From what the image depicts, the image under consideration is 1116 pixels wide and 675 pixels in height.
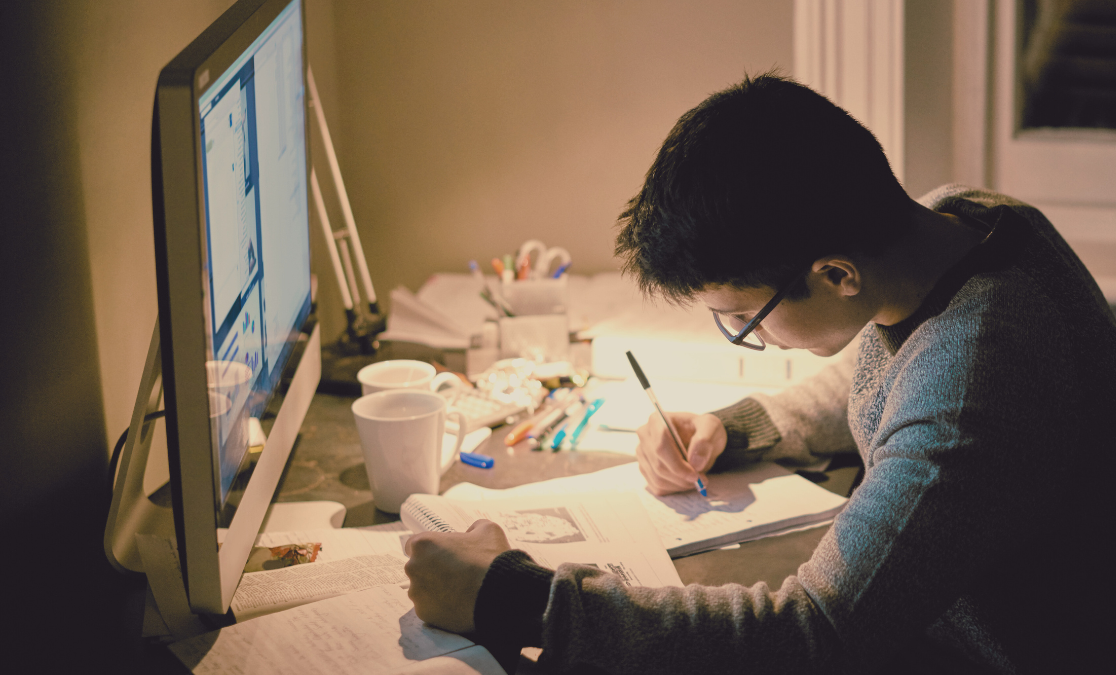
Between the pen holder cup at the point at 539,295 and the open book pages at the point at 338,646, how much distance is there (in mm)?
755

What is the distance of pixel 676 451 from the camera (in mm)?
1020

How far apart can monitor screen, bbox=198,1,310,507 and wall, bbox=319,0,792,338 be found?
2.58 feet

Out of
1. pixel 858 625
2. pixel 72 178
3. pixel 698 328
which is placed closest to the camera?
pixel 858 625

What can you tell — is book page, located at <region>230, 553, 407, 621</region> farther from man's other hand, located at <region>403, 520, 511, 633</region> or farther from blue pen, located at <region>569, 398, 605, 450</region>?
blue pen, located at <region>569, 398, 605, 450</region>

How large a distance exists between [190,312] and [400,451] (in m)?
0.41

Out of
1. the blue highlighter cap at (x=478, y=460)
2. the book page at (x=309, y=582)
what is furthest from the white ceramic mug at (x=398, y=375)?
the book page at (x=309, y=582)

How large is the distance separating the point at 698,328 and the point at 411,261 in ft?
2.62

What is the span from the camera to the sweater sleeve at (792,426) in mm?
1083

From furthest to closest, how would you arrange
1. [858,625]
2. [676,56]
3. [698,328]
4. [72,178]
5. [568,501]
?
[676,56], [698,328], [568,501], [72,178], [858,625]

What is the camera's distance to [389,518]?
0.96 meters

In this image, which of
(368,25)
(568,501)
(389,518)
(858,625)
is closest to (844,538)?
(858,625)

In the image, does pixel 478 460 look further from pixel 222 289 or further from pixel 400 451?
pixel 222 289

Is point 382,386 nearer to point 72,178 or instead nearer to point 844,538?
point 72,178

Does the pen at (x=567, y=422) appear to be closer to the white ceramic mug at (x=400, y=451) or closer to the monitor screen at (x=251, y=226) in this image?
the white ceramic mug at (x=400, y=451)
